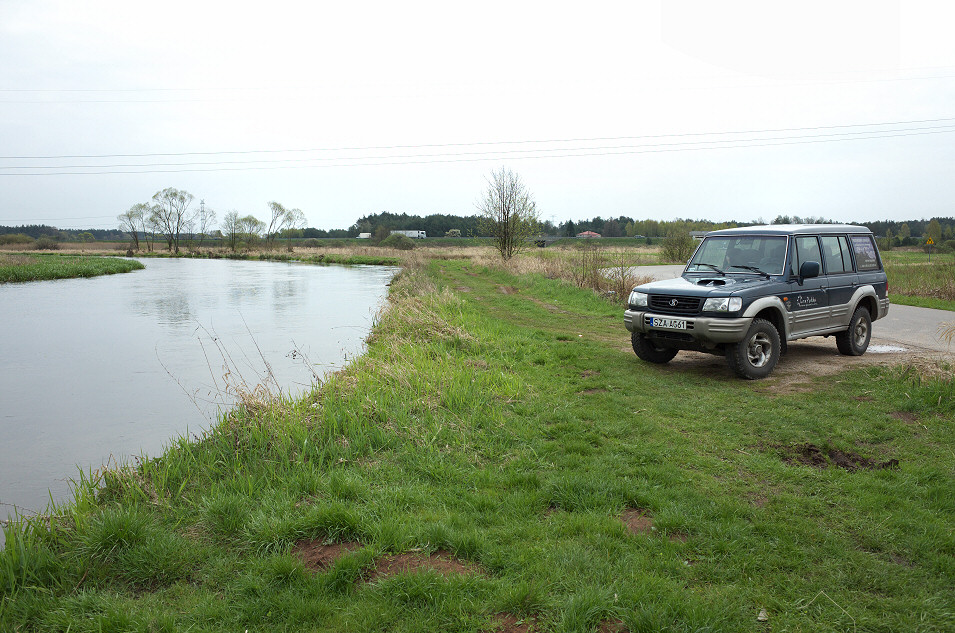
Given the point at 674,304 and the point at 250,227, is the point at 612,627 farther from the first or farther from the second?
the point at 250,227

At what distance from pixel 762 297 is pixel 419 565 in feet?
21.4

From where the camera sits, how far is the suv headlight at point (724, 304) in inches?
311

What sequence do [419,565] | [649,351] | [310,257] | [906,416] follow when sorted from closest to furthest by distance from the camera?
[419,565]
[906,416]
[649,351]
[310,257]

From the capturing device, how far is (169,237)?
9600cm

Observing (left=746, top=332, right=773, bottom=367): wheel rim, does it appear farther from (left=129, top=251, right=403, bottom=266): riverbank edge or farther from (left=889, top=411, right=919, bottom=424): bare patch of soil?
(left=129, top=251, right=403, bottom=266): riverbank edge

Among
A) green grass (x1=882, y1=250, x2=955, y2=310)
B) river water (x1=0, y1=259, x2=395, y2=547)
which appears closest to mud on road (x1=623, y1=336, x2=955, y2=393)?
river water (x1=0, y1=259, x2=395, y2=547)

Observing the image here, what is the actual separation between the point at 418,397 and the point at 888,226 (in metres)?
97.1

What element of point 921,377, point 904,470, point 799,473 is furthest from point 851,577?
point 921,377

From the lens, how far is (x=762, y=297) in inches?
321

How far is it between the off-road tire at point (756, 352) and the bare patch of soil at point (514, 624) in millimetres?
6100

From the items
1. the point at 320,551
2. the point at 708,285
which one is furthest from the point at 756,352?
the point at 320,551

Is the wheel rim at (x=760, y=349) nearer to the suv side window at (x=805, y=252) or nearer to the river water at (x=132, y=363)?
the suv side window at (x=805, y=252)

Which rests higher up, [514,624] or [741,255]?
[741,255]

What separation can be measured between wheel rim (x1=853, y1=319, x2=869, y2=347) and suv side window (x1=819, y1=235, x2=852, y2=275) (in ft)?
3.56
